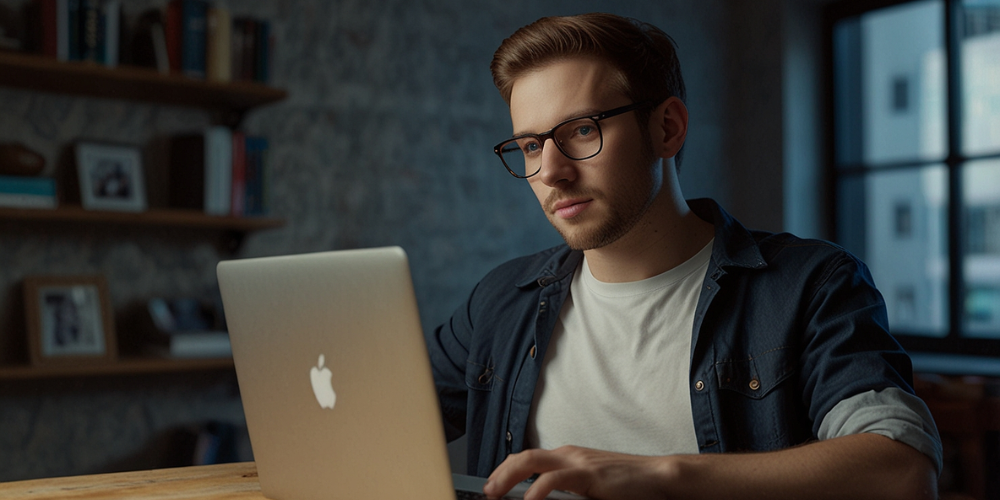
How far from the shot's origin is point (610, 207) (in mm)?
1326

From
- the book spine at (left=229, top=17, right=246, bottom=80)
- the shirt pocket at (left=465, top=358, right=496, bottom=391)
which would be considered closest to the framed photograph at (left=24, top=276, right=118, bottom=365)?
the book spine at (left=229, top=17, right=246, bottom=80)

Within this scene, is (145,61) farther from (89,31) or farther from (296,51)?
(296,51)

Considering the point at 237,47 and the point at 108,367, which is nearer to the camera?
the point at 108,367

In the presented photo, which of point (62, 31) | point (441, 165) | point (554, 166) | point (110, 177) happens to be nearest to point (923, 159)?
point (441, 165)

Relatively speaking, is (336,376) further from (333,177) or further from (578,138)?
(333,177)

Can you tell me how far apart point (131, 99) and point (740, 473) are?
2315 mm

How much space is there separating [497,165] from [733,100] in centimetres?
145

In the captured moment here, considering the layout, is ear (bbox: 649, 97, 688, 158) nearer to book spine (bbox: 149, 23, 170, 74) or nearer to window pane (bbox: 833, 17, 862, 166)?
book spine (bbox: 149, 23, 170, 74)

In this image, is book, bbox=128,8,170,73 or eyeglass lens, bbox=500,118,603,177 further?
book, bbox=128,8,170,73

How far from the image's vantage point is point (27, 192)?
2271 millimetres

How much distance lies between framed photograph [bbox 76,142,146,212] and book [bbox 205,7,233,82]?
343 mm

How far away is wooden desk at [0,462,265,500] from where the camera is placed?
1083 millimetres

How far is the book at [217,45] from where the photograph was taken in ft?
8.16

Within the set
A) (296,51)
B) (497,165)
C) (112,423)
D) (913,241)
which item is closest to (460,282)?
(497,165)
